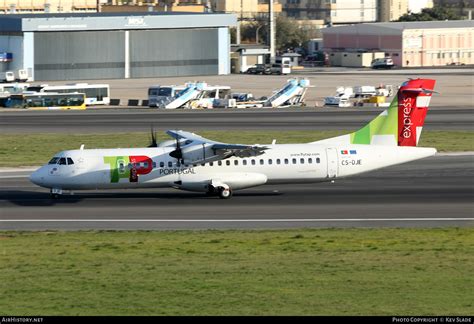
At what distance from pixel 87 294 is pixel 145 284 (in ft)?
6.48

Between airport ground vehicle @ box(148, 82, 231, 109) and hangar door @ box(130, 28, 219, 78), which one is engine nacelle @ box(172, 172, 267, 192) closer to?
airport ground vehicle @ box(148, 82, 231, 109)

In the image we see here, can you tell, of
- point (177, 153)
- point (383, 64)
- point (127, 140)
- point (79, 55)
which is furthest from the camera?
point (383, 64)

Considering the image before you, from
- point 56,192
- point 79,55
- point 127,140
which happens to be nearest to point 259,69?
point 79,55

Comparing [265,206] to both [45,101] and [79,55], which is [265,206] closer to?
[45,101]

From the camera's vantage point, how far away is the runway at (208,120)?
78.1 m

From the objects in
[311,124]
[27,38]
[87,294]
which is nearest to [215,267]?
[87,294]

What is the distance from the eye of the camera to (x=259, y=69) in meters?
152

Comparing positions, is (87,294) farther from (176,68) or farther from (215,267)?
(176,68)

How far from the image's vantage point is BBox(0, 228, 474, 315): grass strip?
26041 mm

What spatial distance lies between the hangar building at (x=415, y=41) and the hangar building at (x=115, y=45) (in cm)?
2982

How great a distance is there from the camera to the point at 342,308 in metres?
25.6

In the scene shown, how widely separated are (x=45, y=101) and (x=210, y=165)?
194 ft

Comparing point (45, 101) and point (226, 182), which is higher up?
point (45, 101)

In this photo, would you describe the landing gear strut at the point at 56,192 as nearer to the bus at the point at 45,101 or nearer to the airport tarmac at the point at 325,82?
the bus at the point at 45,101
